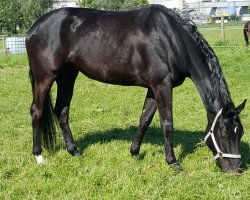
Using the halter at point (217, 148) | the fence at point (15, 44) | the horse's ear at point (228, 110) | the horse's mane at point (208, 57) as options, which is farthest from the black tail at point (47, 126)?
the fence at point (15, 44)

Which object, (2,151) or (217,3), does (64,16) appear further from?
(217,3)

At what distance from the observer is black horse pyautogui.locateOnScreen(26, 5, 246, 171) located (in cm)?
421

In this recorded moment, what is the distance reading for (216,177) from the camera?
13.0 feet

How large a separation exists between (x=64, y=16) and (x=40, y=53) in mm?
576

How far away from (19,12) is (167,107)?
37273 millimetres

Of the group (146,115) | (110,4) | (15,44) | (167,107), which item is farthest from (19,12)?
(167,107)

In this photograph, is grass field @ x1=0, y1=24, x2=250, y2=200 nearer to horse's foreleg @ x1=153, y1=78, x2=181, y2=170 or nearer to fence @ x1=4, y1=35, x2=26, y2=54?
horse's foreleg @ x1=153, y1=78, x2=181, y2=170

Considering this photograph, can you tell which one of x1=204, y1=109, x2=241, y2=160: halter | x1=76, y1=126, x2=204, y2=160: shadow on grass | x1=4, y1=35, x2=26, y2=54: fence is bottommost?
x1=4, y1=35, x2=26, y2=54: fence

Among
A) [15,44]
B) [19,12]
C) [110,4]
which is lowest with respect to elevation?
[110,4]

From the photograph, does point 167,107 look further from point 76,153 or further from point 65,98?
point 65,98

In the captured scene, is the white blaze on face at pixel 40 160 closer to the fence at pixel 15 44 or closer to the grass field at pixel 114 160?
the grass field at pixel 114 160

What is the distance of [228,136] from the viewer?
409 cm

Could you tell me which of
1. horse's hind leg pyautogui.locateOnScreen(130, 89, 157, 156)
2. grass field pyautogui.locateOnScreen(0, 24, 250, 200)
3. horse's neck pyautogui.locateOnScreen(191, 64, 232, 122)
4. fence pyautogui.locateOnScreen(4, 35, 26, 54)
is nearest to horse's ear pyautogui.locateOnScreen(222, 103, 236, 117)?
horse's neck pyautogui.locateOnScreen(191, 64, 232, 122)

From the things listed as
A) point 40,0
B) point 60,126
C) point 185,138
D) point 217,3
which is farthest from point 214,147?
point 217,3
